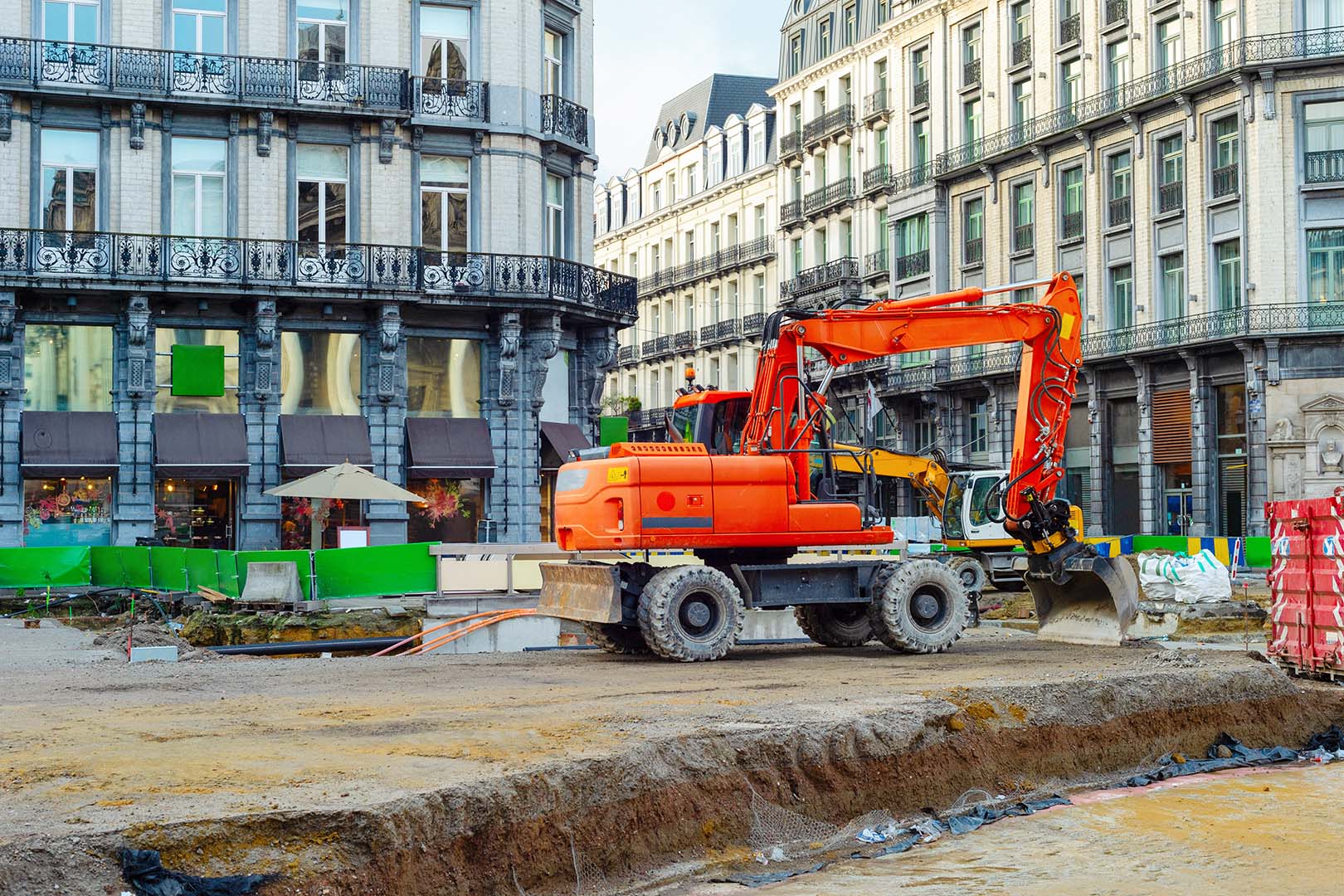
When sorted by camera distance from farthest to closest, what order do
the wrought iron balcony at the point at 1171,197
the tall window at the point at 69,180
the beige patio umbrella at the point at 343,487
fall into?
the wrought iron balcony at the point at 1171,197 → the tall window at the point at 69,180 → the beige patio umbrella at the point at 343,487

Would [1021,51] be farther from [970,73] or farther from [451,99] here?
[451,99]

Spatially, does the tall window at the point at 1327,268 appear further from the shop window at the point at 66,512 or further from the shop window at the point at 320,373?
the shop window at the point at 66,512

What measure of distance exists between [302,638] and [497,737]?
1250 centimetres

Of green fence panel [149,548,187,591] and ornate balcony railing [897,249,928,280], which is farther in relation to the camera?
ornate balcony railing [897,249,928,280]

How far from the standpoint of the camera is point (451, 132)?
35219 millimetres

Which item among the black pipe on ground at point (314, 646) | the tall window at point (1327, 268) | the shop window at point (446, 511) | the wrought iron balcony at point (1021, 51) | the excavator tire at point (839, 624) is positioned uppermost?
the wrought iron balcony at point (1021, 51)

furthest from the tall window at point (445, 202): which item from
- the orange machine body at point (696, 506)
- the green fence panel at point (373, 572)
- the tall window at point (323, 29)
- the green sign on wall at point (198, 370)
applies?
the orange machine body at point (696, 506)

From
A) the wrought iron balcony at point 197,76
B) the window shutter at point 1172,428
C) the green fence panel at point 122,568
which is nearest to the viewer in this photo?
the green fence panel at point 122,568

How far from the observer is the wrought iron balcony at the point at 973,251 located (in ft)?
179

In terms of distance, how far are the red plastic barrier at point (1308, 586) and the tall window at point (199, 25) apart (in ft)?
83.1

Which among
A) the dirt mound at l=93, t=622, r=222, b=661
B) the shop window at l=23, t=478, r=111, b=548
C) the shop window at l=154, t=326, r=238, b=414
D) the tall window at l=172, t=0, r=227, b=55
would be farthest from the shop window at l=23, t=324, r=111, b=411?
the dirt mound at l=93, t=622, r=222, b=661

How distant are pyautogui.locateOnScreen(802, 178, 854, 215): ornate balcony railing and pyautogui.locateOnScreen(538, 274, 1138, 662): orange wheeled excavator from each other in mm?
43429

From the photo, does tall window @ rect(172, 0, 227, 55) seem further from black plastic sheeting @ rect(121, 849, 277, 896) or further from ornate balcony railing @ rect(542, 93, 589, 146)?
black plastic sheeting @ rect(121, 849, 277, 896)

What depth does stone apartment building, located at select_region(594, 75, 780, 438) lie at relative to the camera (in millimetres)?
69938
